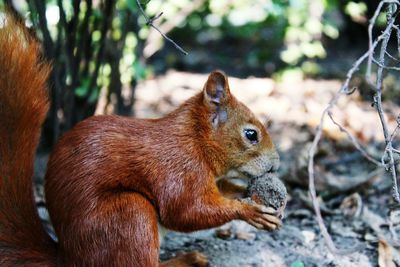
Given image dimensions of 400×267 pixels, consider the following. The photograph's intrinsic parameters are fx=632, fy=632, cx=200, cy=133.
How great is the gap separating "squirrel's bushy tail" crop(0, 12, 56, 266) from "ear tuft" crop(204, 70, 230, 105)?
0.78 m

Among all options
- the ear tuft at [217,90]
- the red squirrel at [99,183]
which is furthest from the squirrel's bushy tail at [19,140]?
the ear tuft at [217,90]

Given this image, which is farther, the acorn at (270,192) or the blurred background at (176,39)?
the blurred background at (176,39)

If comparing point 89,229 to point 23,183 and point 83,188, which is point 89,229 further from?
point 23,183

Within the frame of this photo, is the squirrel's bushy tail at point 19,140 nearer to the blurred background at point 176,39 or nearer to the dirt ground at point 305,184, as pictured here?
the blurred background at point 176,39

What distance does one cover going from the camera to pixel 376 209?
13.0 feet

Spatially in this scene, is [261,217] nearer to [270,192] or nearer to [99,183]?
[270,192]

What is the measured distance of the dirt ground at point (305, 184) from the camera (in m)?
3.34

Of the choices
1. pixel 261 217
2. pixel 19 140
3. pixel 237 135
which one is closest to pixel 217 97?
pixel 237 135

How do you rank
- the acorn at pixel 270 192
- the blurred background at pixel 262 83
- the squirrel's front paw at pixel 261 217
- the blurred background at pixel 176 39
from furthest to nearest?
the blurred background at pixel 176 39, the blurred background at pixel 262 83, the acorn at pixel 270 192, the squirrel's front paw at pixel 261 217

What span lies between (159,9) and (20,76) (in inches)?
98.5

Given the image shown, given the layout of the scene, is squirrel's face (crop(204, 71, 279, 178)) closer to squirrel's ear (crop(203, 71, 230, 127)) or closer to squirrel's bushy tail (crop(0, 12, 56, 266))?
squirrel's ear (crop(203, 71, 230, 127))

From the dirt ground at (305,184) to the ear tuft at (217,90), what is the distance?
54cm

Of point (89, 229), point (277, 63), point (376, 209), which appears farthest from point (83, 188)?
point (277, 63)

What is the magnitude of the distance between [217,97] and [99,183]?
757 millimetres
